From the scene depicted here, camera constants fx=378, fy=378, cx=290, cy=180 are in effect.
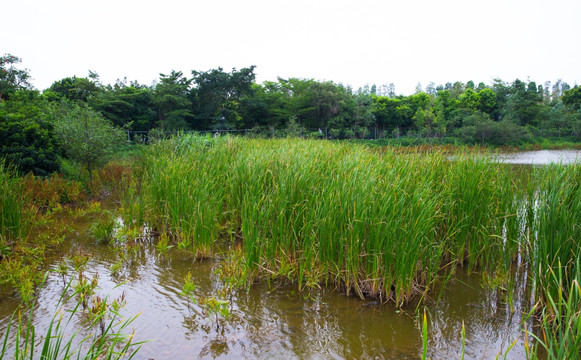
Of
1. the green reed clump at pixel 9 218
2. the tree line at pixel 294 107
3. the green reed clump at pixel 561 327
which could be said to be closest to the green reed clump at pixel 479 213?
the green reed clump at pixel 561 327

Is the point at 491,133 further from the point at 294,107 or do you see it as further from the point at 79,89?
the point at 79,89

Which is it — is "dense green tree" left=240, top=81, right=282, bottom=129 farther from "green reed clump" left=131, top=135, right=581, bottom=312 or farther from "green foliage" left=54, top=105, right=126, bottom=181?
"green reed clump" left=131, top=135, right=581, bottom=312

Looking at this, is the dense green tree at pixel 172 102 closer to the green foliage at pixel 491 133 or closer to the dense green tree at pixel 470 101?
the green foliage at pixel 491 133

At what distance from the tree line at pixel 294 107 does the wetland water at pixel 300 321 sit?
631 inches

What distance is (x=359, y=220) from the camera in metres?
3.71

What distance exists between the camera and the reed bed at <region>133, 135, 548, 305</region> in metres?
3.79

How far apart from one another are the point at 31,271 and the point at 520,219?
5416 millimetres

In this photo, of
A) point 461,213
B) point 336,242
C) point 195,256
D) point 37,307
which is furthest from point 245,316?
point 461,213

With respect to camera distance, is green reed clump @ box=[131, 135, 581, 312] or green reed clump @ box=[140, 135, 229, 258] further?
green reed clump @ box=[140, 135, 229, 258]

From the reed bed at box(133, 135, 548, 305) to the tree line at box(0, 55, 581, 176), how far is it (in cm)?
1512

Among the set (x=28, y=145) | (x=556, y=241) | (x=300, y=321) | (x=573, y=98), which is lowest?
(x=300, y=321)

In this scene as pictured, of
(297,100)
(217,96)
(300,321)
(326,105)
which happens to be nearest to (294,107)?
(297,100)

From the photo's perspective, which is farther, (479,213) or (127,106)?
(127,106)

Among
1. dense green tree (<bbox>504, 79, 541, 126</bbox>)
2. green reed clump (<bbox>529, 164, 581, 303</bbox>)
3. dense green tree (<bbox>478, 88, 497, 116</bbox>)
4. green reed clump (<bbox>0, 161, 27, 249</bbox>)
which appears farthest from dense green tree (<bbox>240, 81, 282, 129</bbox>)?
green reed clump (<bbox>529, 164, 581, 303</bbox>)
